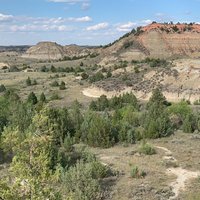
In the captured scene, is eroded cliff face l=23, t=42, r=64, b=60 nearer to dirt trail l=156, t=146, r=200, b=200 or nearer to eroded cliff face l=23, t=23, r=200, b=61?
eroded cliff face l=23, t=23, r=200, b=61

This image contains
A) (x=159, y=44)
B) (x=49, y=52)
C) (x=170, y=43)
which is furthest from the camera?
(x=49, y=52)

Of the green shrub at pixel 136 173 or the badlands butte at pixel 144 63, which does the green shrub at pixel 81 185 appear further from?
the badlands butte at pixel 144 63

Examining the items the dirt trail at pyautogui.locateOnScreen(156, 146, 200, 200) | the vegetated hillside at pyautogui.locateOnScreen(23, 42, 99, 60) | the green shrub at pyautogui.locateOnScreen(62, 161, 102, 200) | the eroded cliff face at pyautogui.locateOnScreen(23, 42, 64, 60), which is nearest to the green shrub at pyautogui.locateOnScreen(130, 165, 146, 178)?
the dirt trail at pyautogui.locateOnScreen(156, 146, 200, 200)

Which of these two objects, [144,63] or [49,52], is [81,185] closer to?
[144,63]

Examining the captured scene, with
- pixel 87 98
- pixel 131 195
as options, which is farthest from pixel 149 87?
pixel 131 195

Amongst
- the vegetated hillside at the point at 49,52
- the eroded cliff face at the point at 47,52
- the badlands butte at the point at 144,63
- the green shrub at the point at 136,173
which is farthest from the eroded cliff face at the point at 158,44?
the green shrub at the point at 136,173

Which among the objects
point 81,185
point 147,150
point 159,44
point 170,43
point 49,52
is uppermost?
point 170,43

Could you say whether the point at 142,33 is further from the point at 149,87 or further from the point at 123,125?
the point at 123,125

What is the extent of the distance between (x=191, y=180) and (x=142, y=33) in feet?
291

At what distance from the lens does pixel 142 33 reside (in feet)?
343

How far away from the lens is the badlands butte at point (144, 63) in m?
57.0

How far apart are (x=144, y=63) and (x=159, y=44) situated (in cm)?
2458

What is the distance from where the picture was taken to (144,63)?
250 ft

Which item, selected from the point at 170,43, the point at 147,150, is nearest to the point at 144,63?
the point at 170,43
